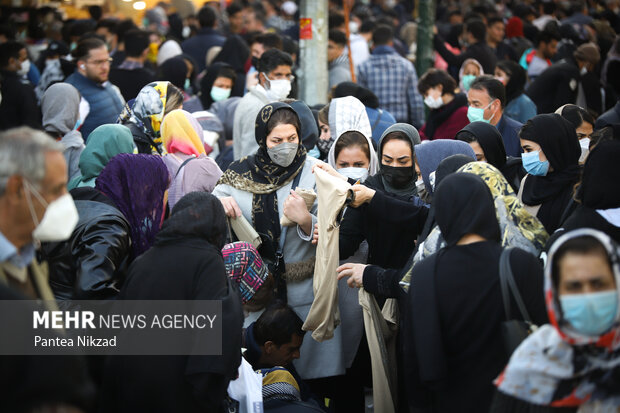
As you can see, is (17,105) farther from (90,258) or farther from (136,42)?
(90,258)

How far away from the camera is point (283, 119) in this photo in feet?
15.7

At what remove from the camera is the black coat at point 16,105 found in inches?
305

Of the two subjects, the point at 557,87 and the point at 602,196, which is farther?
the point at 557,87

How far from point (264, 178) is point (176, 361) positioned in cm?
176

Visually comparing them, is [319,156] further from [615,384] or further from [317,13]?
[615,384]

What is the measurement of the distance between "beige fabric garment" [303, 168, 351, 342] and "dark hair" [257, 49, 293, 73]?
277cm

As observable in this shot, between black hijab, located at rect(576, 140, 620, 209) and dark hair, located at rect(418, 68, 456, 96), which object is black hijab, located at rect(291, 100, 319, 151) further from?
black hijab, located at rect(576, 140, 620, 209)

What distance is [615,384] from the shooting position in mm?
2539

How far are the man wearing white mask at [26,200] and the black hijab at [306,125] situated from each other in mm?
3344

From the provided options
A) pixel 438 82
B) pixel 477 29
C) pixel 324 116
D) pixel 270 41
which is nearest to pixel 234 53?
pixel 270 41

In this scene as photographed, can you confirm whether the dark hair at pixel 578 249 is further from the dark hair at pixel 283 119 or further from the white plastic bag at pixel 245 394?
the dark hair at pixel 283 119

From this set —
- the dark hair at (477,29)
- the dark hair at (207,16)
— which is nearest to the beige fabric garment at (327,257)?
the dark hair at (477,29)

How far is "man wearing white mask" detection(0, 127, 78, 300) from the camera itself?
8.46ft

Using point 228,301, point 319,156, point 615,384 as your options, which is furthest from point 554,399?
point 319,156
